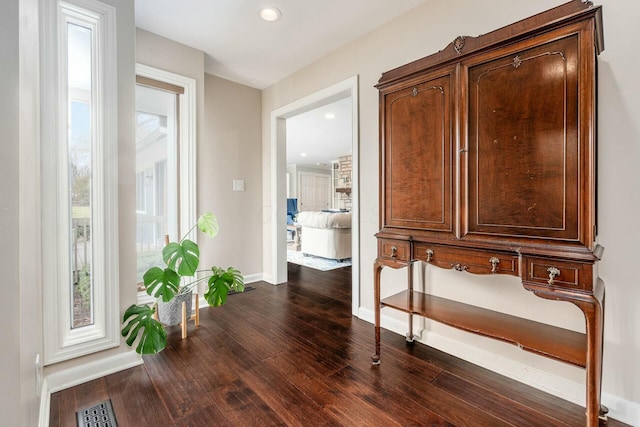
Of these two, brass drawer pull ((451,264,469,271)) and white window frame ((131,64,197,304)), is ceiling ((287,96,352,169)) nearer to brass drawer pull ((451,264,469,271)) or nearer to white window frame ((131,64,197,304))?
white window frame ((131,64,197,304))

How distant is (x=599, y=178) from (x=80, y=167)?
287 cm

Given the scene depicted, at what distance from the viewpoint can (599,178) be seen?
149cm

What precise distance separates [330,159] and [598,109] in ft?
29.2

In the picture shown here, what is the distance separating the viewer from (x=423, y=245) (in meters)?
1.77

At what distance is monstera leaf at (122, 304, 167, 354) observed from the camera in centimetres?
184

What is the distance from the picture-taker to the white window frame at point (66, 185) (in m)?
1.65

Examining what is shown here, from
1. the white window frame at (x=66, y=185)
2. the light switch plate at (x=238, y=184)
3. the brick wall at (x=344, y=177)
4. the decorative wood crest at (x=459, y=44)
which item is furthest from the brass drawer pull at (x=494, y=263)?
the brick wall at (x=344, y=177)

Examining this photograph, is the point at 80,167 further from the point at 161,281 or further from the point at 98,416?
the point at 98,416

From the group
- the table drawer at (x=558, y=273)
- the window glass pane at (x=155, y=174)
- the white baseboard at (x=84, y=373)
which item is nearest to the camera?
the table drawer at (x=558, y=273)

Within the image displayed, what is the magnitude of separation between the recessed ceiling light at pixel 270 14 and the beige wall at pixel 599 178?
2.43 ft

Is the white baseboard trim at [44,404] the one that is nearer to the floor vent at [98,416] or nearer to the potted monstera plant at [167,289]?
the floor vent at [98,416]

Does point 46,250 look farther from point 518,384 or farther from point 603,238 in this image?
point 603,238

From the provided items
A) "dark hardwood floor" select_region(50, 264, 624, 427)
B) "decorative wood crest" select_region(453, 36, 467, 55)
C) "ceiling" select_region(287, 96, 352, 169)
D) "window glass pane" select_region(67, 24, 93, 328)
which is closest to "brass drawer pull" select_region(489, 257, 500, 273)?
"dark hardwood floor" select_region(50, 264, 624, 427)

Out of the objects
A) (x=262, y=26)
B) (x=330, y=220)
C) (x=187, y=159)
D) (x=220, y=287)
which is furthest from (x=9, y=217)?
(x=330, y=220)
